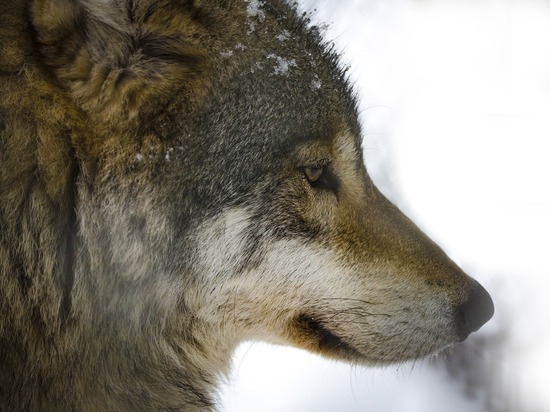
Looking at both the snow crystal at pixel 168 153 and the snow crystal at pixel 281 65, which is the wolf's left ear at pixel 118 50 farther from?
the snow crystal at pixel 281 65

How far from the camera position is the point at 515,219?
5195 mm

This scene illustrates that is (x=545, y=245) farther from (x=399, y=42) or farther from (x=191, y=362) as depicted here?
(x=191, y=362)

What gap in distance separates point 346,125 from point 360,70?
3.19 metres

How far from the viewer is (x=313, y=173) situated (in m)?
2.44

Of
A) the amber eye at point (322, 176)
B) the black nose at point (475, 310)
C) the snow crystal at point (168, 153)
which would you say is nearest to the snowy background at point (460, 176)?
the black nose at point (475, 310)

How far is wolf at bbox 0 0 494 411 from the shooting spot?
7.00 feet

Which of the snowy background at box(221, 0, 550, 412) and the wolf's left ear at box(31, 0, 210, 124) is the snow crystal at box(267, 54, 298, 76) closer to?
the wolf's left ear at box(31, 0, 210, 124)

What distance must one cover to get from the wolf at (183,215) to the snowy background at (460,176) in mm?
1197

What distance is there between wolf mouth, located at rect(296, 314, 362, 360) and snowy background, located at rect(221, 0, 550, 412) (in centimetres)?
113

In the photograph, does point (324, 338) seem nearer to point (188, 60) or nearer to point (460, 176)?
point (188, 60)

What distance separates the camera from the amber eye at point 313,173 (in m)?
2.42

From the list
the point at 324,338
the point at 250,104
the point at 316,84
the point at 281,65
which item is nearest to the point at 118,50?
the point at 250,104

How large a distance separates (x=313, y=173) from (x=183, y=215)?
47 centimetres

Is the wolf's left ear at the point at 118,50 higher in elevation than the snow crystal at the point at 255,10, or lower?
lower
